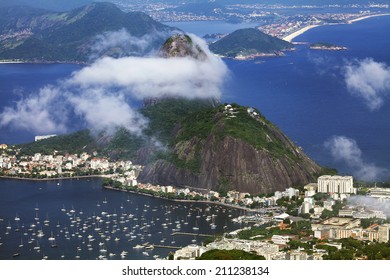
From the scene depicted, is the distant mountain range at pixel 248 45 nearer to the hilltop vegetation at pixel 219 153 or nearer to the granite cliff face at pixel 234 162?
the hilltop vegetation at pixel 219 153

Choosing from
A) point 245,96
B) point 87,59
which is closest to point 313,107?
point 245,96

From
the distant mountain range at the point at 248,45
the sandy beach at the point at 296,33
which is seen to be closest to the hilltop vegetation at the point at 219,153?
the distant mountain range at the point at 248,45

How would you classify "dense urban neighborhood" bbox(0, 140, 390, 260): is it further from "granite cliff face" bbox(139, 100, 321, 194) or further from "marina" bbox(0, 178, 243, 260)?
"marina" bbox(0, 178, 243, 260)

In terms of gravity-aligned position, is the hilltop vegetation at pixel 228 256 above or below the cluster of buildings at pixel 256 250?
above

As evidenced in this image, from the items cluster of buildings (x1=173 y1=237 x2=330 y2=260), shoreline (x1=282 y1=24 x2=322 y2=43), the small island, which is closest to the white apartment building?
cluster of buildings (x1=173 y1=237 x2=330 y2=260)

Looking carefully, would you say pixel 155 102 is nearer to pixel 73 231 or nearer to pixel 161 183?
pixel 161 183

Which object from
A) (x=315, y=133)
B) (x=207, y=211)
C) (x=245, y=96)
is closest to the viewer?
(x=207, y=211)
